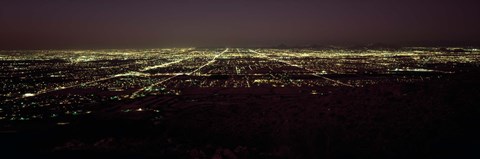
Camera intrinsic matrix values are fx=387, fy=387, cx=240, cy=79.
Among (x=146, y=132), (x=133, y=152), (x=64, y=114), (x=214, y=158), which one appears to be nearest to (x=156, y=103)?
(x=64, y=114)

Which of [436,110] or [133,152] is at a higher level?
[436,110]

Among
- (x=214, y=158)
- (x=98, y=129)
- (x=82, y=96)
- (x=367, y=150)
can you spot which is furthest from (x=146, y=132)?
(x=82, y=96)

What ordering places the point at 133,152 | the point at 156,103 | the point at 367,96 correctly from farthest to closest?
1. the point at 156,103
2. the point at 367,96
3. the point at 133,152

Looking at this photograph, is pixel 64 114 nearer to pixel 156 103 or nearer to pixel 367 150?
pixel 156 103

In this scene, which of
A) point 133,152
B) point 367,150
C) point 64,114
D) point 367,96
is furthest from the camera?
point 64,114

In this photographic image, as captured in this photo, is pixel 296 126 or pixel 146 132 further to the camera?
pixel 146 132

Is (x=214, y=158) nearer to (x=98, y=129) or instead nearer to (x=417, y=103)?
(x=98, y=129)
